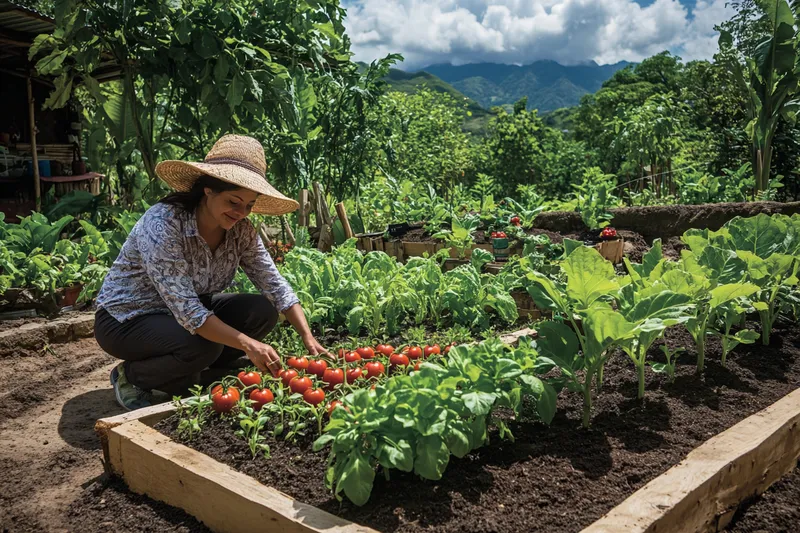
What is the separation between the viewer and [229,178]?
313cm

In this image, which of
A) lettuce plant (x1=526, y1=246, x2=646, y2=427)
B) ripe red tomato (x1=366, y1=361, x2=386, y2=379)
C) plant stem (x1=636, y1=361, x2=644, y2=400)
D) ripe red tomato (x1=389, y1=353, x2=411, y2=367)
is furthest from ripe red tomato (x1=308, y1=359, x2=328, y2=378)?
plant stem (x1=636, y1=361, x2=644, y2=400)

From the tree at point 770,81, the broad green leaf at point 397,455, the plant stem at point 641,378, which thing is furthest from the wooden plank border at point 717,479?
the tree at point 770,81

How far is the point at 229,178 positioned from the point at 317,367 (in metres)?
→ 0.95

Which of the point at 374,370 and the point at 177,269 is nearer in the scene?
the point at 374,370

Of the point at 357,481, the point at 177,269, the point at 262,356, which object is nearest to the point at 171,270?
the point at 177,269

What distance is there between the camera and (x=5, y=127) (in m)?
10.3

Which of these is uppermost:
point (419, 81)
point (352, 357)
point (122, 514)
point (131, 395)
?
point (419, 81)

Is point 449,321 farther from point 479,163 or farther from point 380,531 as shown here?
point 479,163

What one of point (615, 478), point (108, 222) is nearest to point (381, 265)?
point (615, 478)

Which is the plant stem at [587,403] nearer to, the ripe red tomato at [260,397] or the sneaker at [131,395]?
the ripe red tomato at [260,397]

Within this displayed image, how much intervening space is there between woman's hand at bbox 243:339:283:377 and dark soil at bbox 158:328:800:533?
1.05 feet

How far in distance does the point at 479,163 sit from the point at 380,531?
1878 cm

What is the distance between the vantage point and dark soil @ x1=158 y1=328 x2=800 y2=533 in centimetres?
213

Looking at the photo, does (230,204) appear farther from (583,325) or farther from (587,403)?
(587,403)
